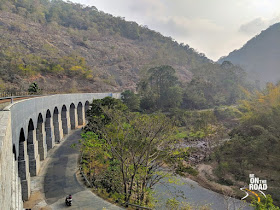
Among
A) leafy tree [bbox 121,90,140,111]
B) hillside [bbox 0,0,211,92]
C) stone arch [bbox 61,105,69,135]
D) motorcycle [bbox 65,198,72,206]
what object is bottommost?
motorcycle [bbox 65,198,72,206]

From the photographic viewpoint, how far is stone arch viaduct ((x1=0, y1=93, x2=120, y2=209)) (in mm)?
6531

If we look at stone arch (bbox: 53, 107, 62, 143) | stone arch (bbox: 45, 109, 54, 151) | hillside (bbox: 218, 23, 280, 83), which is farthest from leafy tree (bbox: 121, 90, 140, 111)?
hillside (bbox: 218, 23, 280, 83)

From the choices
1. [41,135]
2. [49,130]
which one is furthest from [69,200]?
[49,130]

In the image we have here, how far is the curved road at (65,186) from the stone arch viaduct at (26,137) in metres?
1.43

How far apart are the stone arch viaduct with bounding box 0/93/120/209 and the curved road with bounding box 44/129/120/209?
143 cm

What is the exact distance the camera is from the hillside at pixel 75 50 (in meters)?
60.6

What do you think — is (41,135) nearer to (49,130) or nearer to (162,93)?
(49,130)

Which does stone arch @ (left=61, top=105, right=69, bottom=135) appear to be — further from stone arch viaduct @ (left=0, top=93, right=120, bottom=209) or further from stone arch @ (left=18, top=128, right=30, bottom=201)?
stone arch @ (left=18, top=128, right=30, bottom=201)

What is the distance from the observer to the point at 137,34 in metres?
142

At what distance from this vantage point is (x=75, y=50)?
9462cm

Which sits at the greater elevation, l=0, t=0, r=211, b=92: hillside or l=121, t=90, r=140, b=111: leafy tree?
l=0, t=0, r=211, b=92: hillside

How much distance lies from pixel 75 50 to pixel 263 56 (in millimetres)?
122693

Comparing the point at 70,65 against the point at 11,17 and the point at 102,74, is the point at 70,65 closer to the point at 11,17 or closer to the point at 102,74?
the point at 102,74

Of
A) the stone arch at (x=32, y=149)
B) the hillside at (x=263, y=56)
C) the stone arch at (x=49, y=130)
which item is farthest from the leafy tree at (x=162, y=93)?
the hillside at (x=263, y=56)
